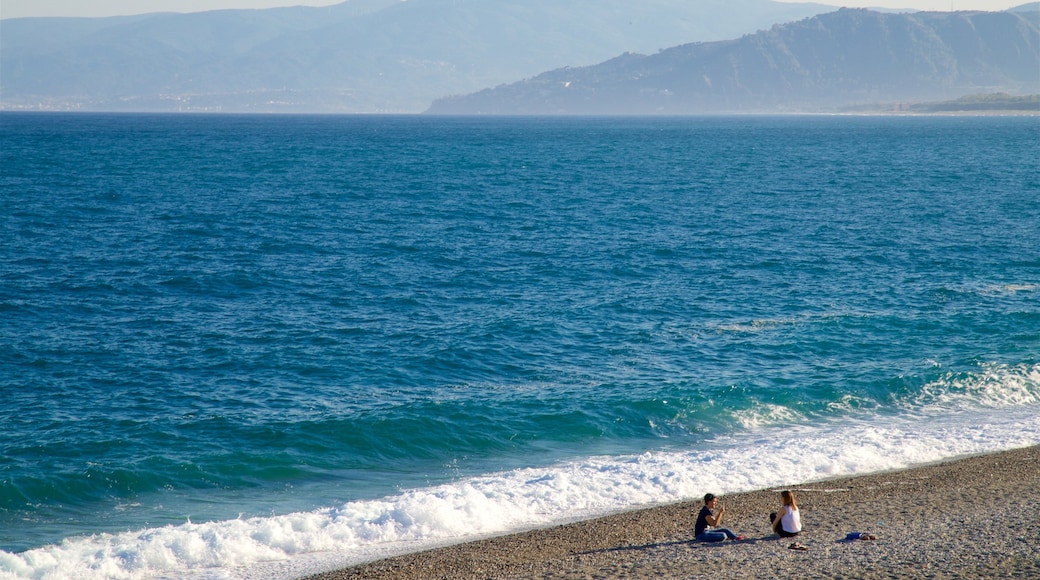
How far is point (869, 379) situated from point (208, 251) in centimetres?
3445

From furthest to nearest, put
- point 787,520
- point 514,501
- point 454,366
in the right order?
point 454,366 → point 514,501 → point 787,520

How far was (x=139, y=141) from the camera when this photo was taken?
145 m

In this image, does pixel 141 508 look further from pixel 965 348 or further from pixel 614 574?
pixel 965 348

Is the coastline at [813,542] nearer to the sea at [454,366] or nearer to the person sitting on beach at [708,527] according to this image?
the person sitting on beach at [708,527]

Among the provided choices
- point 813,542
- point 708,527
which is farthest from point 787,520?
point 708,527

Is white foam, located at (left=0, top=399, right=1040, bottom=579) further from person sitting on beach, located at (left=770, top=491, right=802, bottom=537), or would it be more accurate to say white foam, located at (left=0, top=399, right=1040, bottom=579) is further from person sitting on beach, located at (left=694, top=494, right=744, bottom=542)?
person sitting on beach, located at (left=770, top=491, right=802, bottom=537)

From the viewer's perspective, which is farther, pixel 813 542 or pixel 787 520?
pixel 787 520

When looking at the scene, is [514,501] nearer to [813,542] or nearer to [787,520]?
[787,520]

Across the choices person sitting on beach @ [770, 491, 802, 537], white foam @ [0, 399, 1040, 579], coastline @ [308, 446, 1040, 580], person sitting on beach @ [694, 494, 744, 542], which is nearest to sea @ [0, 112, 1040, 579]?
white foam @ [0, 399, 1040, 579]

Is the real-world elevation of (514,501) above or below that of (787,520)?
below

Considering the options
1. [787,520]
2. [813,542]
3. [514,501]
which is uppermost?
[787,520]

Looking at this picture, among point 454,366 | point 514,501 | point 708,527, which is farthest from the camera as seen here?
point 454,366

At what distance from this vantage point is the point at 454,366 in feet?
105

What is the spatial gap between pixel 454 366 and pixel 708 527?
14.9 m
